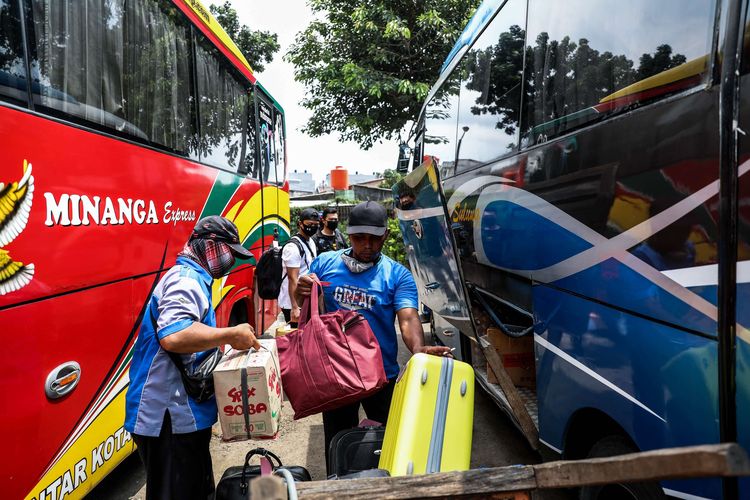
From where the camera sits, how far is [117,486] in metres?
3.51

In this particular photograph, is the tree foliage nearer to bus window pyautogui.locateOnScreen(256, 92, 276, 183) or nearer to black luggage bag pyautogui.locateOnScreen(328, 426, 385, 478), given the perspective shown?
black luggage bag pyautogui.locateOnScreen(328, 426, 385, 478)

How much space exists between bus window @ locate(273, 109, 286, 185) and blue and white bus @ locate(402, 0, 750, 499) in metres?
3.79

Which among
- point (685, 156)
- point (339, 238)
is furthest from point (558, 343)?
point (339, 238)

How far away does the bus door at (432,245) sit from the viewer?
9.84 ft

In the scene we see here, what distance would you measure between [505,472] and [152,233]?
2.80 metres

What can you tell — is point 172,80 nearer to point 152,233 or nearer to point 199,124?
point 199,124

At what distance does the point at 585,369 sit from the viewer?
2240mm

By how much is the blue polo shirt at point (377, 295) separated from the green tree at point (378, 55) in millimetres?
11311

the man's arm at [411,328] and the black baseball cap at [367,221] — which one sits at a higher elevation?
the black baseball cap at [367,221]

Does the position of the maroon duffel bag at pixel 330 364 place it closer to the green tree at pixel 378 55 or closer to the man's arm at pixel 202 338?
the man's arm at pixel 202 338

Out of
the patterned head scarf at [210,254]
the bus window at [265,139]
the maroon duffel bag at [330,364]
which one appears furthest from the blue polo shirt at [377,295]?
the bus window at [265,139]

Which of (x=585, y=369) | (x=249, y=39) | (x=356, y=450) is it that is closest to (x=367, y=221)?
(x=356, y=450)

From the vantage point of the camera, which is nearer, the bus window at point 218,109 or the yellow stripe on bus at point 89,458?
the yellow stripe on bus at point 89,458

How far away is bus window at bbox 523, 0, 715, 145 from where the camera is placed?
69.2 inches
